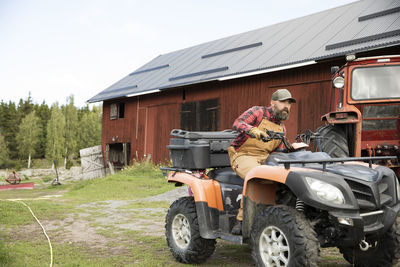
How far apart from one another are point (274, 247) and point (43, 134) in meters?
73.6

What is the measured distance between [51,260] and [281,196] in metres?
2.82

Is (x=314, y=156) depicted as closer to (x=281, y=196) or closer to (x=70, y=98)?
(x=281, y=196)

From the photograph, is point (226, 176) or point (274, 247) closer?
point (274, 247)

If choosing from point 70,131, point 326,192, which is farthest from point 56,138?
point 326,192

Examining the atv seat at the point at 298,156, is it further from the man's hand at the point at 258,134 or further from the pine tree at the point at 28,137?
the pine tree at the point at 28,137

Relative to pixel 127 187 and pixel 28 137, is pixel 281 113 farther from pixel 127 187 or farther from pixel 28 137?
pixel 28 137

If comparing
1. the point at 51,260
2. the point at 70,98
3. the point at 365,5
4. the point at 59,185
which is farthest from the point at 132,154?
the point at 70,98

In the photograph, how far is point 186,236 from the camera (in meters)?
5.13

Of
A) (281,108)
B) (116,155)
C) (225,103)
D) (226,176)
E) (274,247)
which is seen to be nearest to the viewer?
(274,247)

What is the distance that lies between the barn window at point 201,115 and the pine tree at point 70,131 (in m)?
50.7

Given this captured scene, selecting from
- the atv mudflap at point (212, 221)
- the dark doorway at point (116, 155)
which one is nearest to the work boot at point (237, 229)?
the atv mudflap at point (212, 221)

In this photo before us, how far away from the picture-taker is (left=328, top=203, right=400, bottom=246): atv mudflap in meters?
3.39

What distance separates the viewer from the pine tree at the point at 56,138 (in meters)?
67.2

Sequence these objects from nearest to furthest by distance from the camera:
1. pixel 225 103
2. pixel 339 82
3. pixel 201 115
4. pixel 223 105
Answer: pixel 339 82
pixel 225 103
pixel 223 105
pixel 201 115
